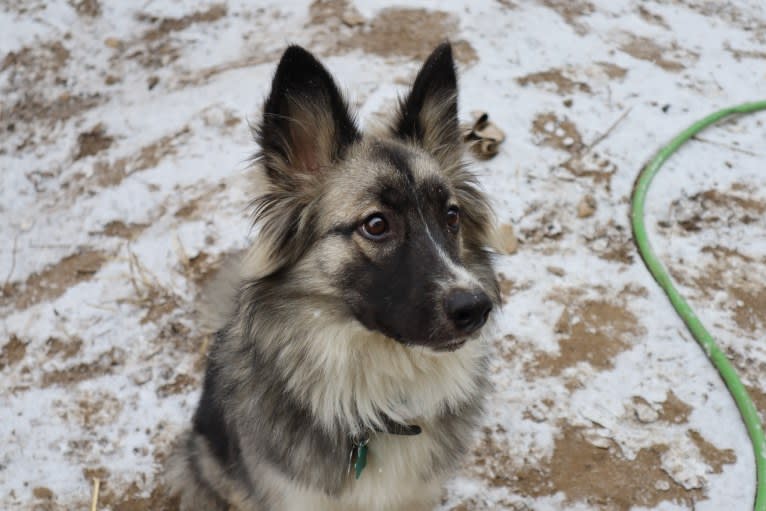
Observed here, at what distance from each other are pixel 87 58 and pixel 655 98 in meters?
5.29

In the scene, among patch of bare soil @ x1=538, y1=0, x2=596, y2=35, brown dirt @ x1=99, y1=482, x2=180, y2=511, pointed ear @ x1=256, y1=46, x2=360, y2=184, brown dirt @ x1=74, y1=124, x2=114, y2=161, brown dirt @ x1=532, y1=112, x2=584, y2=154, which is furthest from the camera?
patch of bare soil @ x1=538, y1=0, x2=596, y2=35

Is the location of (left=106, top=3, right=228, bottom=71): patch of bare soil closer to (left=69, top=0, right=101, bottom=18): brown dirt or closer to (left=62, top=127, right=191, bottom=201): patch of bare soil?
(left=69, top=0, right=101, bottom=18): brown dirt

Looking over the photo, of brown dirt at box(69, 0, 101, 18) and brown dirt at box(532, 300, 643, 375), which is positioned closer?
brown dirt at box(532, 300, 643, 375)

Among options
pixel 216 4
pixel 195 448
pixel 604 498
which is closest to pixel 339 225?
pixel 195 448

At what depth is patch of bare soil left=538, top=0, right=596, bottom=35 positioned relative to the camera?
20.8ft

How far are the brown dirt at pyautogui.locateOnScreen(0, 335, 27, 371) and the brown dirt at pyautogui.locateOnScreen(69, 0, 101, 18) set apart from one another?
3.68m

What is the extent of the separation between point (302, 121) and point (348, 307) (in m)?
0.85

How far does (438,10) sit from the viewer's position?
6.48m

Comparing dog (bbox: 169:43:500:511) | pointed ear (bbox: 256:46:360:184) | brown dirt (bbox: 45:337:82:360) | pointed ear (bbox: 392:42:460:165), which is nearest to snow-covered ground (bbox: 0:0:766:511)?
brown dirt (bbox: 45:337:82:360)

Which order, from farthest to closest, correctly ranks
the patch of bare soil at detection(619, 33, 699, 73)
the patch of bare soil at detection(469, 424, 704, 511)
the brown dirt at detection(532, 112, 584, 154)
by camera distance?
the patch of bare soil at detection(619, 33, 699, 73)
the brown dirt at detection(532, 112, 584, 154)
the patch of bare soil at detection(469, 424, 704, 511)

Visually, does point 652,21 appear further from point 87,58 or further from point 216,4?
point 87,58

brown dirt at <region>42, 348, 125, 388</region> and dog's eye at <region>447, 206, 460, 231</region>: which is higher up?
dog's eye at <region>447, 206, 460, 231</region>

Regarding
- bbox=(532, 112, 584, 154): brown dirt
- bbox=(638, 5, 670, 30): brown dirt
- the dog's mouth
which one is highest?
the dog's mouth

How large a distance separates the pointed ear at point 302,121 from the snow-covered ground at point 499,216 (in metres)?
1.23
